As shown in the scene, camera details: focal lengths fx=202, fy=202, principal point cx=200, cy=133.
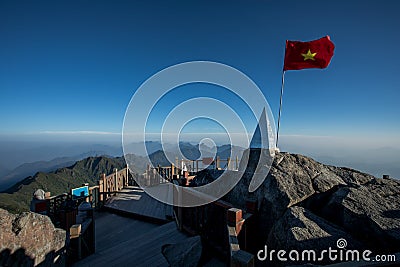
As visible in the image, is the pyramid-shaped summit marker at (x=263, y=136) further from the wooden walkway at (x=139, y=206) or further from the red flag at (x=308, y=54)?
the wooden walkway at (x=139, y=206)

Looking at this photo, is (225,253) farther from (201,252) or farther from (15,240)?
(15,240)

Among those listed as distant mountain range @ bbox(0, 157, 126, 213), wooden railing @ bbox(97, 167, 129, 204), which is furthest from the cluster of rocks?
distant mountain range @ bbox(0, 157, 126, 213)

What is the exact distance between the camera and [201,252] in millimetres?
4246

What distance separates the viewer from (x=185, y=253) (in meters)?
4.25

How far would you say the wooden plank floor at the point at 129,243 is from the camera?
190 inches

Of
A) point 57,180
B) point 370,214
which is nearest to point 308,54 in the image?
point 370,214

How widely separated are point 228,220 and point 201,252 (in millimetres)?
1242

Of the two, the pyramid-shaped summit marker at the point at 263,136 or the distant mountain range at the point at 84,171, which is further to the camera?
the distant mountain range at the point at 84,171

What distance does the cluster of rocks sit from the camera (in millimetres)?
3266

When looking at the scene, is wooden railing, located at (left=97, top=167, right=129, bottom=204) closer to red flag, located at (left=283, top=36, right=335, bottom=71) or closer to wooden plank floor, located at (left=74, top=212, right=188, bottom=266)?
wooden plank floor, located at (left=74, top=212, right=188, bottom=266)

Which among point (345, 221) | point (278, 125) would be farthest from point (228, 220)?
point (278, 125)

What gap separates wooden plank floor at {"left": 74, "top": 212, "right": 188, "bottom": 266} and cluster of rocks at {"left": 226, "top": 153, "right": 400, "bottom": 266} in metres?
2.22

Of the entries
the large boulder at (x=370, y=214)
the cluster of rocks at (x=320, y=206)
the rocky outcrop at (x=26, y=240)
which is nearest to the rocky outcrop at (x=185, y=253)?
the cluster of rocks at (x=320, y=206)

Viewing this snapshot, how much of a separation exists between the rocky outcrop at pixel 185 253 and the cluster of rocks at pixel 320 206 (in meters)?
1.34
